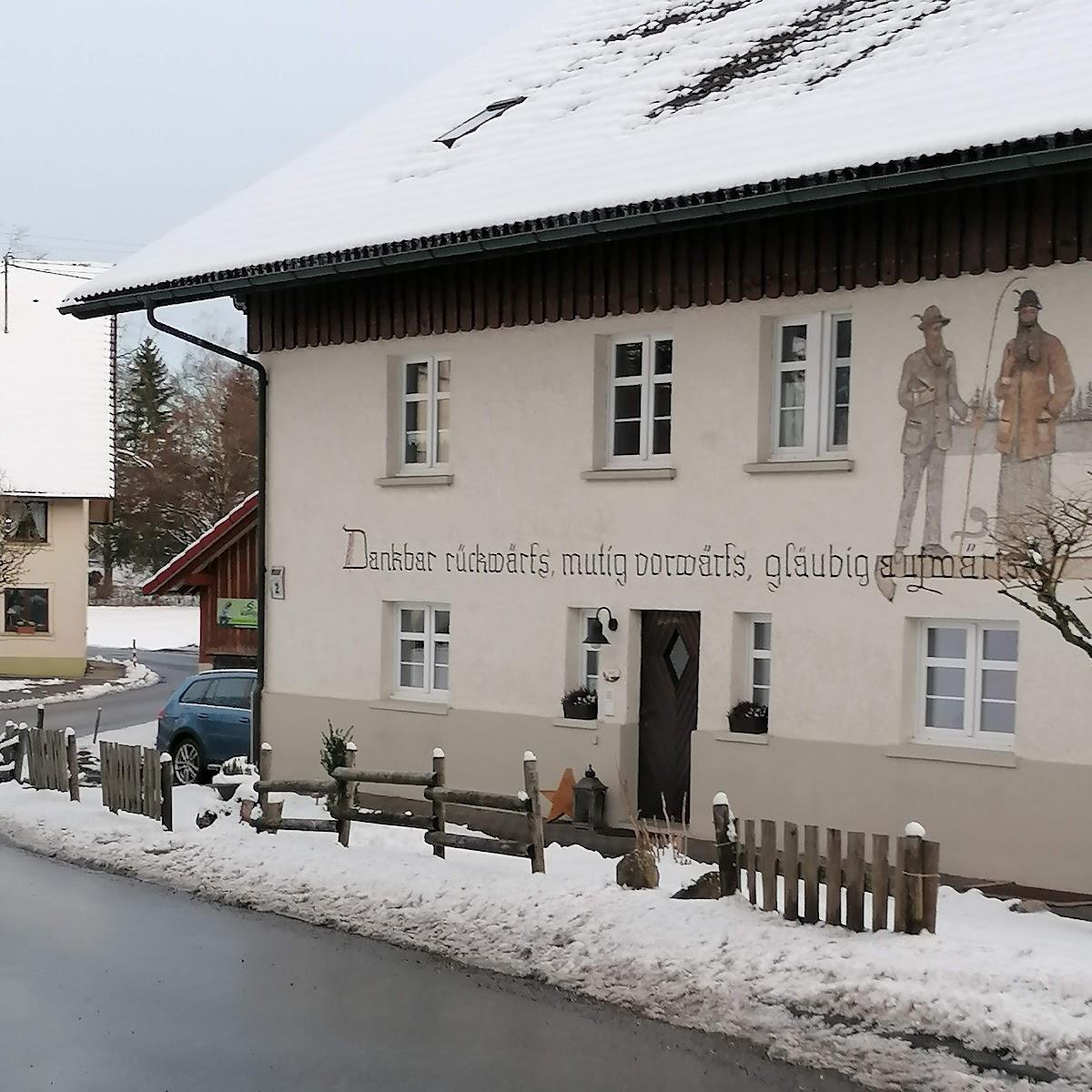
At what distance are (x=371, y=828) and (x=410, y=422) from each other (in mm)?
5197

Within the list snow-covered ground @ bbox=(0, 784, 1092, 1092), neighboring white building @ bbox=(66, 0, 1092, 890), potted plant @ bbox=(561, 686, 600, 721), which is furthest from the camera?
potted plant @ bbox=(561, 686, 600, 721)

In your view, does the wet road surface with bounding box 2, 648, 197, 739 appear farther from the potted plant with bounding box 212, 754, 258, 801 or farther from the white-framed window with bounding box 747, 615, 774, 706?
the white-framed window with bounding box 747, 615, 774, 706

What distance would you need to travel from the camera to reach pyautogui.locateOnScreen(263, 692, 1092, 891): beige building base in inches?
526

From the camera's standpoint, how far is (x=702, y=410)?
15641 mm

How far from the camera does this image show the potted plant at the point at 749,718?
15344mm

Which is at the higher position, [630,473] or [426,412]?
[426,412]

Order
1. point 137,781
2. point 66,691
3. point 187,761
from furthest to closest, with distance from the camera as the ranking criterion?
point 66,691 → point 187,761 → point 137,781

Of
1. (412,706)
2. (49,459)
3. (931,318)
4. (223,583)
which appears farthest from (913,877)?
(49,459)

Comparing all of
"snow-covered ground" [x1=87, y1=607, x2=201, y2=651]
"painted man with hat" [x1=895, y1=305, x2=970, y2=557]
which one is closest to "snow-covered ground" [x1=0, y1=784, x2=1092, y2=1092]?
"painted man with hat" [x1=895, y1=305, x2=970, y2=557]

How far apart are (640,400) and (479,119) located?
5.48m

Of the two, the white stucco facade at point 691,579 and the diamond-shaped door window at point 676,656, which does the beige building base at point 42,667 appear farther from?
the diamond-shaped door window at point 676,656

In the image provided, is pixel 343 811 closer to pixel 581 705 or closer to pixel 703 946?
pixel 581 705

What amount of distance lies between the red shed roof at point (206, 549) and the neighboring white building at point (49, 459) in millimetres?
17012

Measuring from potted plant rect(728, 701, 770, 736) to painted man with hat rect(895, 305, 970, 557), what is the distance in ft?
7.18
